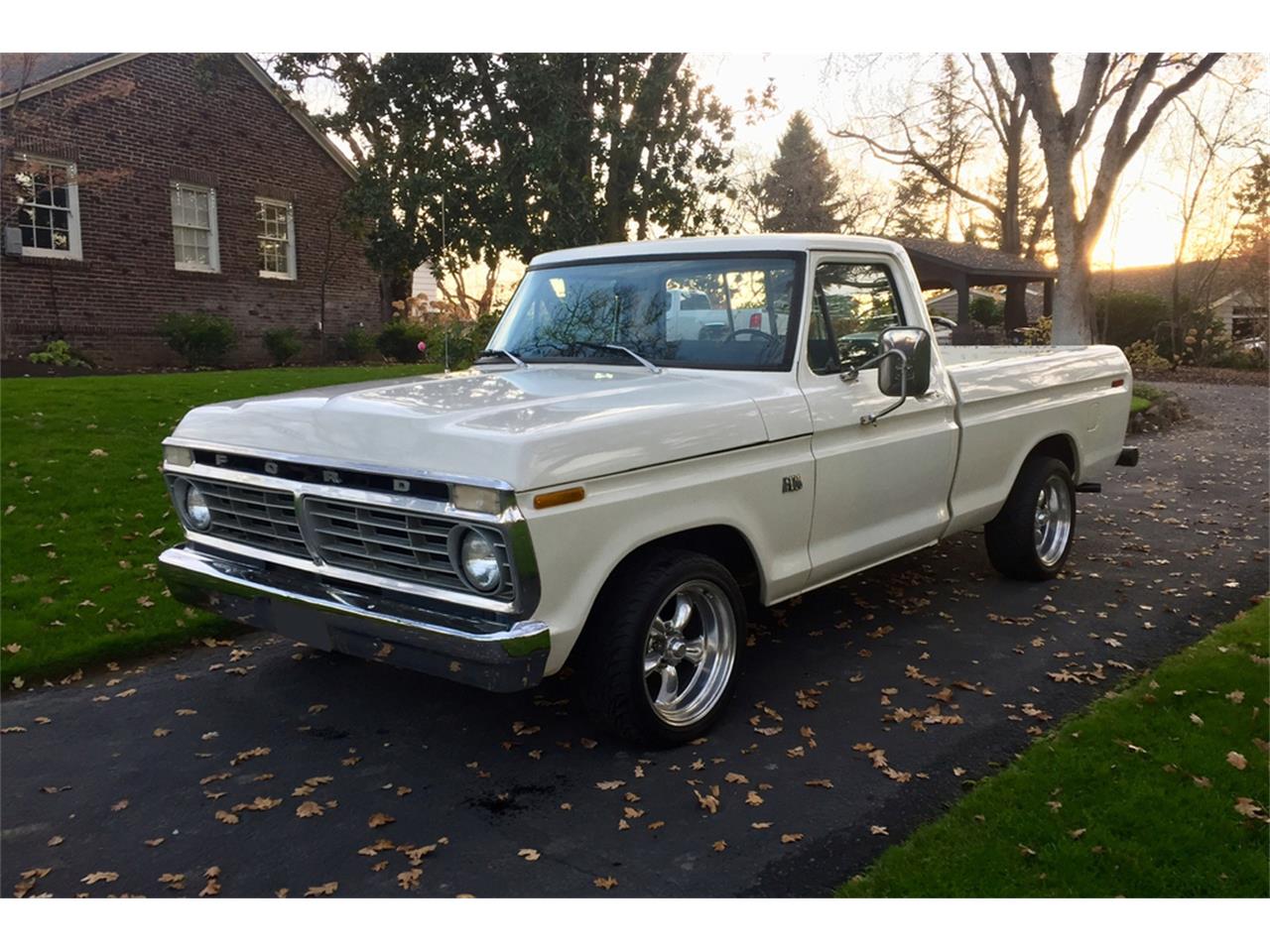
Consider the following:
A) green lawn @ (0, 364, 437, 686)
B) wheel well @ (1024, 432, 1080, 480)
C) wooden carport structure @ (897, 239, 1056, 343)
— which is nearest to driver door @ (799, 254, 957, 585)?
wheel well @ (1024, 432, 1080, 480)

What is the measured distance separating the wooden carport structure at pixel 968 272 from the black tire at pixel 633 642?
2100 cm

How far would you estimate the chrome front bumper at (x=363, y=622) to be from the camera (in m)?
3.51

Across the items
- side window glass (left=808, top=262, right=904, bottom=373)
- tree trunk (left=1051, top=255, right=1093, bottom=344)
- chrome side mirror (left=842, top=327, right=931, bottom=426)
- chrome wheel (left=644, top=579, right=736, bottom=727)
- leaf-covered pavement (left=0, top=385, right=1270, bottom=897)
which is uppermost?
tree trunk (left=1051, top=255, right=1093, bottom=344)

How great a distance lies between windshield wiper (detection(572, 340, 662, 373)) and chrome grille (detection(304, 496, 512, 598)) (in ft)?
5.06

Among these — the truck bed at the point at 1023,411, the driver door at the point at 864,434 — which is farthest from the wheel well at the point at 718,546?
the truck bed at the point at 1023,411

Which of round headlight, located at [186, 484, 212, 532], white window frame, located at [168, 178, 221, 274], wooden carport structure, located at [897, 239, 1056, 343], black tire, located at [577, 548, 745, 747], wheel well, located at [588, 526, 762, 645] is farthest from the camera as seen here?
wooden carport structure, located at [897, 239, 1056, 343]

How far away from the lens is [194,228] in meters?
19.3

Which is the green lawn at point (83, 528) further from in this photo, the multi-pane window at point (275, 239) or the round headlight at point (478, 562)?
the multi-pane window at point (275, 239)

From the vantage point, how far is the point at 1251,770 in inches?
154

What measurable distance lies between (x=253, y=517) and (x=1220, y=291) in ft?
131

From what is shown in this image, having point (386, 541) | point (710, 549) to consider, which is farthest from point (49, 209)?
point (710, 549)

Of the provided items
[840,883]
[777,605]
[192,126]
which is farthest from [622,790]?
[192,126]

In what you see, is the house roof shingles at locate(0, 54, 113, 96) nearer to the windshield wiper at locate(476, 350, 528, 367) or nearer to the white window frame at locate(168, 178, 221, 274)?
the white window frame at locate(168, 178, 221, 274)

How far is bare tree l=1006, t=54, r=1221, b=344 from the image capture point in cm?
1797
